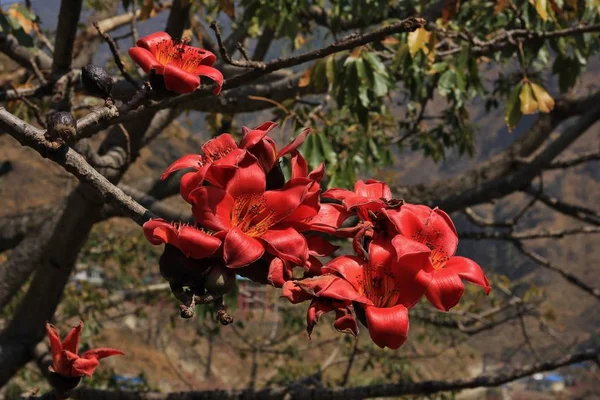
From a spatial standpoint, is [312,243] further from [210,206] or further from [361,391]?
[361,391]

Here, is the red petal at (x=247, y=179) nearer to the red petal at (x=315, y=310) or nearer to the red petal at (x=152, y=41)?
the red petal at (x=315, y=310)

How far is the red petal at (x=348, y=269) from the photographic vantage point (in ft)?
2.39

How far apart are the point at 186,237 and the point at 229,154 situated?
0.12 metres

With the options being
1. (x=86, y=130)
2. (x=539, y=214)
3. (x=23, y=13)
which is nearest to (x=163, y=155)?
(x=23, y=13)

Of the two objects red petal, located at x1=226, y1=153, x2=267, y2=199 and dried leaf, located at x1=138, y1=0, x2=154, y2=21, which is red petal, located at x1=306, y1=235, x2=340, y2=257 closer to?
red petal, located at x1=226, y1=153, x2=267, y2=199

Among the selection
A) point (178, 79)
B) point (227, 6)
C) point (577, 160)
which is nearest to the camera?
point (178, 79)

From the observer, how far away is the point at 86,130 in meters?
0.85

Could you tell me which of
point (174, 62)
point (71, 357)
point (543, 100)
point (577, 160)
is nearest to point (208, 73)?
point (174, 62)

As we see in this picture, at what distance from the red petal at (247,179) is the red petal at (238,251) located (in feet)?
0.22

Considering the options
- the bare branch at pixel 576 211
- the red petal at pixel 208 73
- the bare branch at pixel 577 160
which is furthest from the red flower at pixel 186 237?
the bare branch at pixel 577 160

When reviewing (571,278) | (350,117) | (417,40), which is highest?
(350,117)

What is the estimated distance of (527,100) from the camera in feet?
7.37

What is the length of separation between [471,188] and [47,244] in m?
1.84

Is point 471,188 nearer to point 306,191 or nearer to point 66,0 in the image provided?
point 66,0
